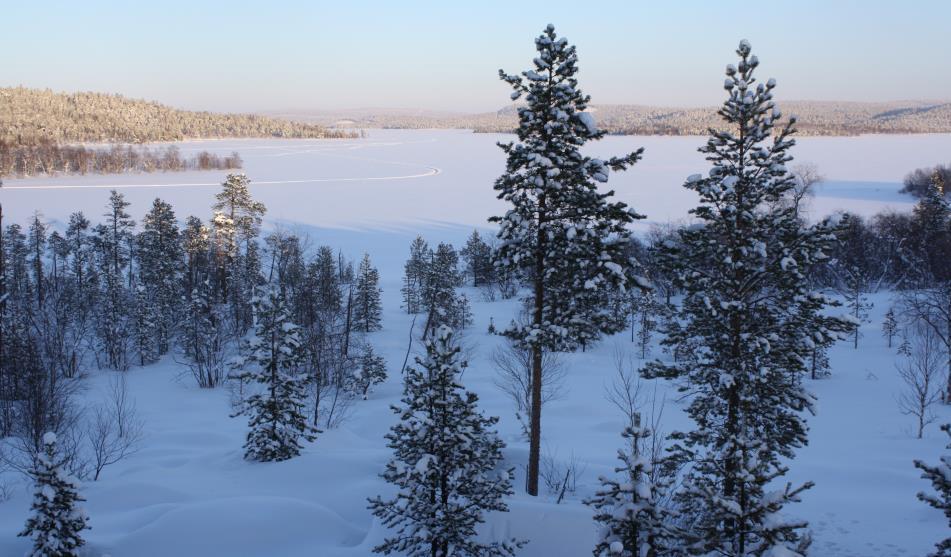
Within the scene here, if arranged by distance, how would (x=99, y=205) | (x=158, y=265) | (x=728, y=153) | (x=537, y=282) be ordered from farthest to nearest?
(x=99, y=205)
(x=158, y=265)
(x=537, y=282)
(x=728, y=153)

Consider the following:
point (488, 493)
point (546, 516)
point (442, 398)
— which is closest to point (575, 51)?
point (442, 398)

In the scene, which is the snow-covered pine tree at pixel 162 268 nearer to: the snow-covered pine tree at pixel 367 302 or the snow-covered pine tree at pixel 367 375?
the snow-covered pine tree at pixel 367 302

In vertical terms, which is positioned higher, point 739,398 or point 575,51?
point 575,51

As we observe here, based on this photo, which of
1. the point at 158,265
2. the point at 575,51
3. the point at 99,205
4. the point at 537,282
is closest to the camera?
the point at 575,51

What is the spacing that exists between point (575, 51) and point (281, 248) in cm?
5389

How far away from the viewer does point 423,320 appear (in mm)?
62844

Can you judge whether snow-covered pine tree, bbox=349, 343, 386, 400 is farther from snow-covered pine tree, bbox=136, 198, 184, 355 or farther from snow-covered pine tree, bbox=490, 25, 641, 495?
snow-covered pine tree, bbox=490, 25, 641, 495

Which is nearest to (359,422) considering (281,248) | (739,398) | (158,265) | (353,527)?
(353,527)

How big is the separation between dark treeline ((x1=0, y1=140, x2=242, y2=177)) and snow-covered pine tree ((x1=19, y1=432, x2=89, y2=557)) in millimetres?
170034

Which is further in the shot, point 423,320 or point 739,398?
point 423,320

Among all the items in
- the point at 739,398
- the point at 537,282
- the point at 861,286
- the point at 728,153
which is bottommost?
the point at 861,286

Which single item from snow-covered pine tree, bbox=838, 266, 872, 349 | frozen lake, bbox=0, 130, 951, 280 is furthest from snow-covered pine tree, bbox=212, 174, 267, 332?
snow-covered pine tree, bbox=838, 266, 872, 349

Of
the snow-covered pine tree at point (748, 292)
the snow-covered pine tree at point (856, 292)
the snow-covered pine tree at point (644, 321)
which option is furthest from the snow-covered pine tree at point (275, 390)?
the snow-covered pine tree at point (856, 292)

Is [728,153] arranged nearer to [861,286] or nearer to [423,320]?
[423,320]
